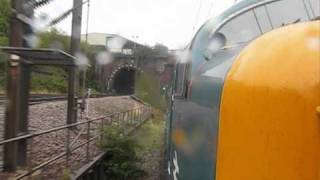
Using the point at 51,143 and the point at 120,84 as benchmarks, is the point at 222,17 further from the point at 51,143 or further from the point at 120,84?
the point at 120,84

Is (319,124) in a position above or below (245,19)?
below

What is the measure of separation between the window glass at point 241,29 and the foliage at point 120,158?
7.46 metres

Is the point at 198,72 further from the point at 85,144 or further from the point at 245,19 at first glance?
the point at 85,144

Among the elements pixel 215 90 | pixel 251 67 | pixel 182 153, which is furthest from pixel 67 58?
pixel 251 67

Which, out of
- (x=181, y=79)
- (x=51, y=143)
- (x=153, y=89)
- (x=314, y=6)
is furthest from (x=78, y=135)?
(x=314, y=6)

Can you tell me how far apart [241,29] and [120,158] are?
8068 millimetres

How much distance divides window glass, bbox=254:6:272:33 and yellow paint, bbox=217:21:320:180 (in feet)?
4.37

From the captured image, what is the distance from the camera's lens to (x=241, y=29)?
4.62 metres

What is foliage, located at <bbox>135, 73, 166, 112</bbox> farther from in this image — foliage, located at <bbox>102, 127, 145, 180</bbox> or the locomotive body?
the locomotive body

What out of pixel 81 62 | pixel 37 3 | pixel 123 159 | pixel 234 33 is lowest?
pixel 123 159

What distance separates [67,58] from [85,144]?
120 inches

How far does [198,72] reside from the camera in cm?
442

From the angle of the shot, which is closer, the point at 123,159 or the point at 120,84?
the point at 123,159

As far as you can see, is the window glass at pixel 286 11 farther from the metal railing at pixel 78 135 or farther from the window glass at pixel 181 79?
the metal railing at pixel 78 135
